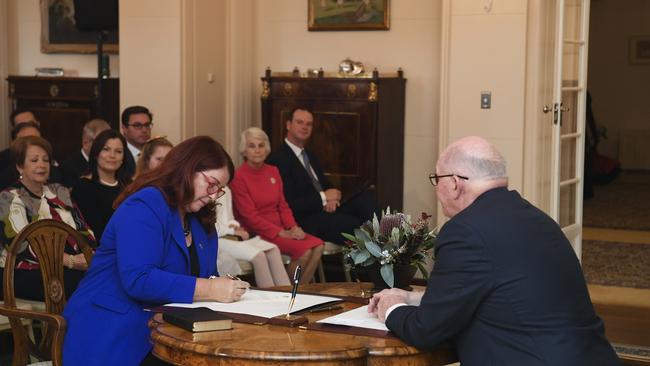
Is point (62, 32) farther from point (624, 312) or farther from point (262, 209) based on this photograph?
point (624, 312)

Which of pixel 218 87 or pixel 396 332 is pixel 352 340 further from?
pixel 218 87

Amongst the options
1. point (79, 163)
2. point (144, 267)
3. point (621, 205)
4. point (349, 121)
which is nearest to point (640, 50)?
point (621, 205)

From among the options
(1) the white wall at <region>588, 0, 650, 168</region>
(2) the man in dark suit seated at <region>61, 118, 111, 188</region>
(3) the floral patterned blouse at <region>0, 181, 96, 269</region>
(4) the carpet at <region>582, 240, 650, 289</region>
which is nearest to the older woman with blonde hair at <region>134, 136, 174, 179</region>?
(3) the floral patterned blouse at <region>0, 181, 96, 269</region>

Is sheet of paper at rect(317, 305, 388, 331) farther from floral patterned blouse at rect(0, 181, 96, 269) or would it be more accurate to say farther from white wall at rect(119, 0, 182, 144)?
white wall at rect(119, 0, 182, 144)

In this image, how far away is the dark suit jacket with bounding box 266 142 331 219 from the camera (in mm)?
7387

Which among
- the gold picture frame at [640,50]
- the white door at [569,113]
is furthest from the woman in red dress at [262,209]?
the gold picture frame at [640,50]

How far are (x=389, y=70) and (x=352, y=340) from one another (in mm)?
5967

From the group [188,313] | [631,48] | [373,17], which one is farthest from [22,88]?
[631,48]

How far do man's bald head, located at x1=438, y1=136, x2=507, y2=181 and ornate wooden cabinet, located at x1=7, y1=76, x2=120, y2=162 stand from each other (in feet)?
20.5

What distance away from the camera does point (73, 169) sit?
276 inches

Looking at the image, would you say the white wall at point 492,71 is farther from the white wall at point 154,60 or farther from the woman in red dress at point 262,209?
the white wall at point 154,60

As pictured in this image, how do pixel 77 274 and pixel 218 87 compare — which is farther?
pixel 218 87

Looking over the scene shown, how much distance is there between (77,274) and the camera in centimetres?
535

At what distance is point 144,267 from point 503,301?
→ 48.3 inches
